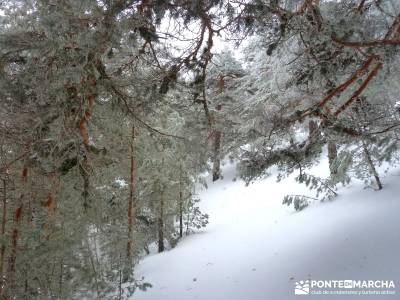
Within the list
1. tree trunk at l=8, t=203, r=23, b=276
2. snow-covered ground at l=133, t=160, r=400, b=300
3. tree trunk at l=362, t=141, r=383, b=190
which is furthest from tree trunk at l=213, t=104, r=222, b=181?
tree trunk at l=8, t=203, r=23, b=276

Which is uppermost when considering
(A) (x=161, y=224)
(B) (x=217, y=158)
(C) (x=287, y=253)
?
(B) (x=217, y=158)

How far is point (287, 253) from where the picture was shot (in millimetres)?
8734

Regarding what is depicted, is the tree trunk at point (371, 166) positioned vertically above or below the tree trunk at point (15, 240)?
above

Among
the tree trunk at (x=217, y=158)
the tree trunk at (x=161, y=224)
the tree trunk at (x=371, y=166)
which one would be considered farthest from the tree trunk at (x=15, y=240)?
the tree trunk at (x=217, y=158)

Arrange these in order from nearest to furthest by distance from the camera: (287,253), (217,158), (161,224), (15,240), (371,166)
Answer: (15,240)
(371,166)
(287,253)
(161,224)
(217,158)

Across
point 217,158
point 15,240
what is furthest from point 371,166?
point 217,158

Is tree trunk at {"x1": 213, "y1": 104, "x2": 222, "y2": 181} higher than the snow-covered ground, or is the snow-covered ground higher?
tree trunk at {"x1": 213, "y1": 104, "x2": 222, "y2": 181}

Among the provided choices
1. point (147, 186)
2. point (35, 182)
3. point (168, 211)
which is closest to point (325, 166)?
point (168, 211)

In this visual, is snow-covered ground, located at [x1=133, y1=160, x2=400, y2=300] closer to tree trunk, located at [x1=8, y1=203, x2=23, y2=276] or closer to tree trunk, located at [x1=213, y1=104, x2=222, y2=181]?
tree trunk, located at [x1=213, y1=104, x2=222, y2=181]

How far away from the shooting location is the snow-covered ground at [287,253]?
22.7 ft

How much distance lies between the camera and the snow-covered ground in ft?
22.7

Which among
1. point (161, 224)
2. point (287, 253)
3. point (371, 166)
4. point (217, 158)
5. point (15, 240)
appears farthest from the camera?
point (217, 158)

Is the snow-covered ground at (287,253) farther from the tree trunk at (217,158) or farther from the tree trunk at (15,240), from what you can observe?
the tree trunk at (15,240)

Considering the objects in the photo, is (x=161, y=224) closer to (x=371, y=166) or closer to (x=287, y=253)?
(x=287, y=253)
